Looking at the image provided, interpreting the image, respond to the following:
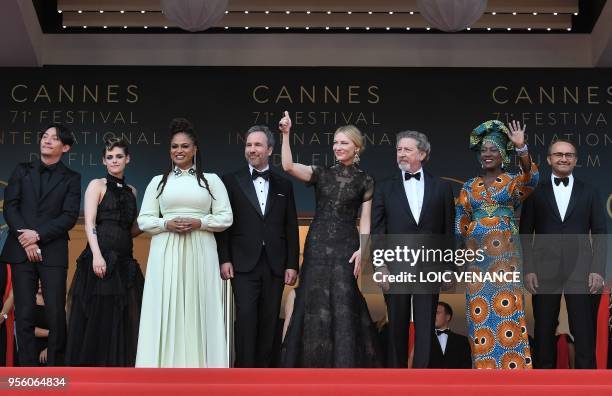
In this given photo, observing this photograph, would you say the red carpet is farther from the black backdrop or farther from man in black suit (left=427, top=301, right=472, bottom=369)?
the black backdrop

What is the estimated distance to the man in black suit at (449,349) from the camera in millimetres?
7910

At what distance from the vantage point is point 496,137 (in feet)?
23.7

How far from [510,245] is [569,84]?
14.8ft

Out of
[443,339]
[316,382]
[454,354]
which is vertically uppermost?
[443,339]

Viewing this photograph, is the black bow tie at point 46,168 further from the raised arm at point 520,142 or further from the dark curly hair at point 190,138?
the raised arm at point 520,142

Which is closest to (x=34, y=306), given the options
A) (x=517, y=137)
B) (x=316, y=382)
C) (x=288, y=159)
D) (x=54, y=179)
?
(x=54, y=179)

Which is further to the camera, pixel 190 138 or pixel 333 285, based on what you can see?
pixel 190 138

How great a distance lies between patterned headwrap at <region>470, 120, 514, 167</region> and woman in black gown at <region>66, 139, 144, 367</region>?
7.23ft

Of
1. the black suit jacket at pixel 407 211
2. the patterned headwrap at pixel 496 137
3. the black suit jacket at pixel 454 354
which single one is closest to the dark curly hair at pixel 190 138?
the black suit jacket at pixel 407 211

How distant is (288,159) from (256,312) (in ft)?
3.13

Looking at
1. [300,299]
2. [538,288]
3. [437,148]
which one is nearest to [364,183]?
[300,299]

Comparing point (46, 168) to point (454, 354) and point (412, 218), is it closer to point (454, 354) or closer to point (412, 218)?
point (412, 218)

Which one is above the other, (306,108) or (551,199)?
(306,108)

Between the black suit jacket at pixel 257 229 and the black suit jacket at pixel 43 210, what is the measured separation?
96cm
